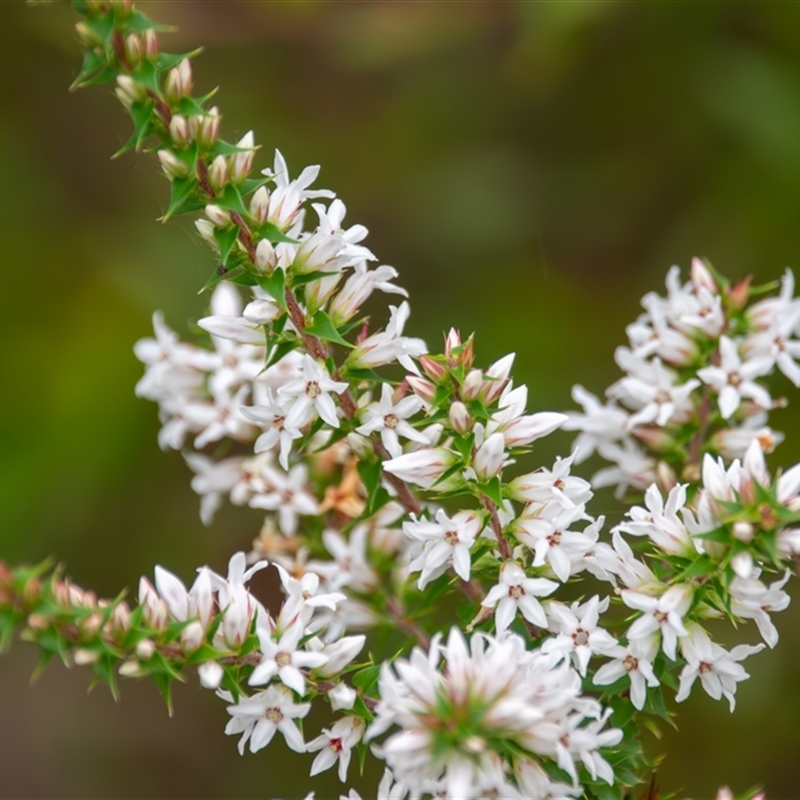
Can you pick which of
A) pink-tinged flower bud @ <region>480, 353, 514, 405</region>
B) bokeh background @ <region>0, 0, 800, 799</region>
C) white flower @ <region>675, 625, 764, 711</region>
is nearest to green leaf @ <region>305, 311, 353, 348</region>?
pink-tinged flower bud @ <region>480, 353, 514, 405</region>

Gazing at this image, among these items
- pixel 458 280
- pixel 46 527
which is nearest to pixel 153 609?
pixel 46 527

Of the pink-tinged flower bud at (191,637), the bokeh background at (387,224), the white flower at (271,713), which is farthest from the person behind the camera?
the bokeh background at (387,224)

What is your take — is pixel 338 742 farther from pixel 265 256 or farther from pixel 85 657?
pixel 265 256

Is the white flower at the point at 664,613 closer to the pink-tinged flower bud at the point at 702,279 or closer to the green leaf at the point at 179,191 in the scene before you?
the pink-tinged flower bud at the point at 702,279

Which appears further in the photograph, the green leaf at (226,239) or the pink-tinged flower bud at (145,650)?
the green leaf at (226,239)

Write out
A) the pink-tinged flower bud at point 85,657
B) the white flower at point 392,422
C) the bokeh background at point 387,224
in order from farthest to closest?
the bokeh background at point 387,224 → the white flower at point 392,422 → the pink-tinged flower bud at point 85,657

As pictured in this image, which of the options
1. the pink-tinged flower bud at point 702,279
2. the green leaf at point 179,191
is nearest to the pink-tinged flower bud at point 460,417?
the green leaf at point 179,191

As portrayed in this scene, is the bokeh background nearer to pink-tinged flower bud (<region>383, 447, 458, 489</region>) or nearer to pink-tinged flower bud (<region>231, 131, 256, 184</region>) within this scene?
pink-tinged flower bud (<region>383, 447, 458, 489</region>)
